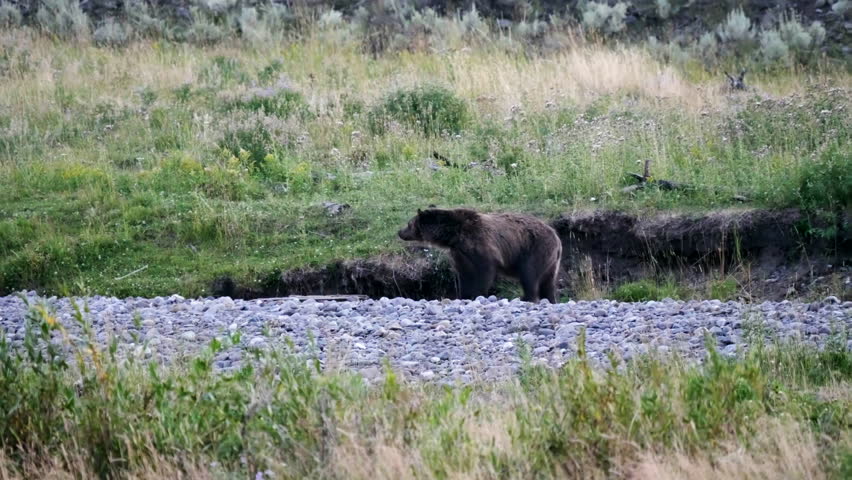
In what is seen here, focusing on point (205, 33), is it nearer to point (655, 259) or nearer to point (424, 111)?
point (424, 111)

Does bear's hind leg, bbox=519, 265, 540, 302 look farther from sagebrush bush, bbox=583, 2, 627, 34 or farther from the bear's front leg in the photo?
sagebrush bush, bbox=583, 2, 627, 34

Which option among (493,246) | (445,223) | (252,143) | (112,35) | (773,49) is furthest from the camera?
(112,35)

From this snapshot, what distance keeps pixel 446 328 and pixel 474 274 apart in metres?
3.03

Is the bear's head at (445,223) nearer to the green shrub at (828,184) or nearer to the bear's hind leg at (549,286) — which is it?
the bear's hind leg at (549,286)

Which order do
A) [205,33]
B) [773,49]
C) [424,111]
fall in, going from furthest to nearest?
[205,33] < [773,49] < [424,111]

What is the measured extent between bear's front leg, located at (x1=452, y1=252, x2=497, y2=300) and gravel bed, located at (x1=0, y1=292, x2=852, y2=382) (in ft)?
5.02

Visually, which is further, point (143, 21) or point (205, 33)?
point (143, 21)

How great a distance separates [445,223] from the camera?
41.0 feet

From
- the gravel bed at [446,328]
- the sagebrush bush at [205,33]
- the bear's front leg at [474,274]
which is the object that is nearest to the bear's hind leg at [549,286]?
the bear's front leg at [474,274]

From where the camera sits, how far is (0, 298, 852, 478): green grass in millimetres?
5840

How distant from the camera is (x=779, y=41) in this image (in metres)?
20.8

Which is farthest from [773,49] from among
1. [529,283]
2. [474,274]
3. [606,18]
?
[474,274]

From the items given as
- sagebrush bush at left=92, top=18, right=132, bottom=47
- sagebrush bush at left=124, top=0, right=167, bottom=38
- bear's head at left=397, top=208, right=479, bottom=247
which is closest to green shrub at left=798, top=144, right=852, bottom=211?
bear's head at left=397, top=208, right=479, bottom=247

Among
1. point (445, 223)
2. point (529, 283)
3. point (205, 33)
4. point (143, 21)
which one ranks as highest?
point (143, 21)
